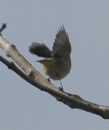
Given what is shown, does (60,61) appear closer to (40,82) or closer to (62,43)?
(62,43)

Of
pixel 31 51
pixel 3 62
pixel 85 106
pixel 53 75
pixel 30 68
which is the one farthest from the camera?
pixel 53 75

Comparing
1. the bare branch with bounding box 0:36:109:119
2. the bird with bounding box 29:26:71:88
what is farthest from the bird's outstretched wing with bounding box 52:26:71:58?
the bare branch with bounding box 0:36:109:119

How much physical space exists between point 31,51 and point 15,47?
61 cm

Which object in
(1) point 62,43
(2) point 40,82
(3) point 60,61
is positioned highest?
(2) point 40,82

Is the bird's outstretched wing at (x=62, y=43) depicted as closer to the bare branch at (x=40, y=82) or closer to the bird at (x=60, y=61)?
the bird at (x=60, y=61)

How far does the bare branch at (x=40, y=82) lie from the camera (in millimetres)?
1822

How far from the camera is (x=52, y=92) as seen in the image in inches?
74.4

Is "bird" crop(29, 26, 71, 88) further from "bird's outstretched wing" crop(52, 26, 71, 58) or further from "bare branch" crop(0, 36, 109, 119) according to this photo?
"bare branch" crop(0, 36, 109, 119)

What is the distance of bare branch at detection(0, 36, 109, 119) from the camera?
1822 millimetres

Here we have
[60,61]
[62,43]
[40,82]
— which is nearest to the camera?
[40,82]

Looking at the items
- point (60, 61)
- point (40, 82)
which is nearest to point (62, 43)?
point (60, 61)

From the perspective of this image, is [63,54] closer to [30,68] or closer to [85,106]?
[30,68]

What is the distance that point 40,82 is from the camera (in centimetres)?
251

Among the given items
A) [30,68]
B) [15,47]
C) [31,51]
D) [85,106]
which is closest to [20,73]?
[85,106]
